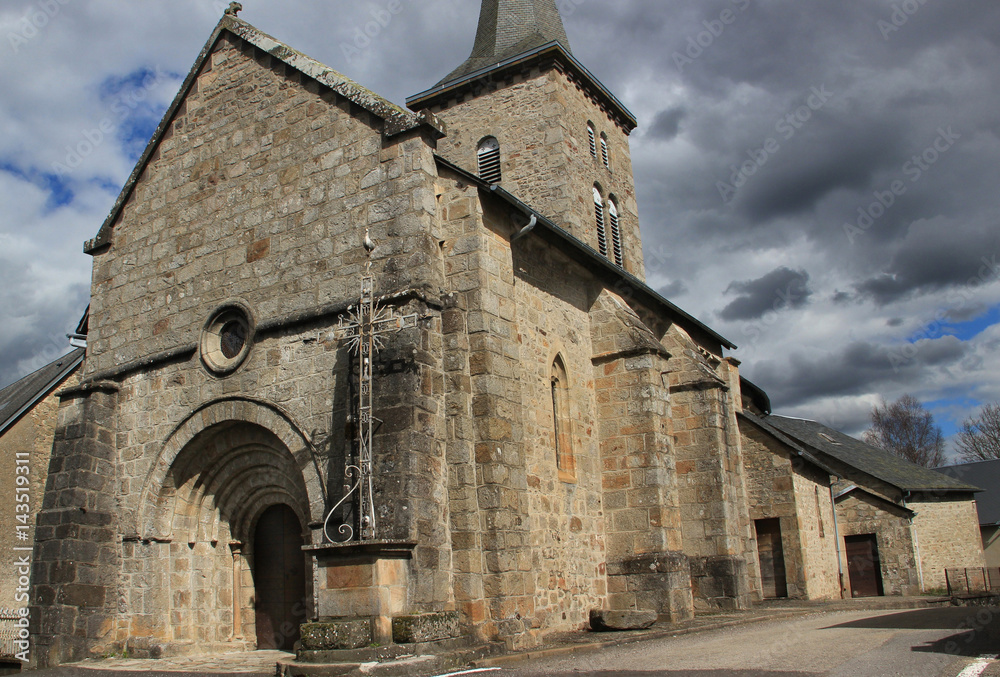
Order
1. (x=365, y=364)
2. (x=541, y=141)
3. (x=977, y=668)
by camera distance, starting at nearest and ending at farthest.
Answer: (x=977, y=668) → (x=365, y=364) → (x=541, y=141)

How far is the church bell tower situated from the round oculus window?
9.02 meters

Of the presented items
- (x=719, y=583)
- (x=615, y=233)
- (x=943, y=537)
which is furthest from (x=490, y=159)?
(x=943, y=537)

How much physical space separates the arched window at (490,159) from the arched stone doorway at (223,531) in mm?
10761

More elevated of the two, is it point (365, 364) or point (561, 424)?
point (365, 364)

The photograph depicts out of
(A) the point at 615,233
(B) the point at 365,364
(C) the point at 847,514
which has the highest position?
(A) the point at 615,233

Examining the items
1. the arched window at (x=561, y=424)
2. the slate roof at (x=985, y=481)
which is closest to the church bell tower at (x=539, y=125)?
the arched window at (x=561, y=424)

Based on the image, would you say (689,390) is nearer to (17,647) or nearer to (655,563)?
(655,563)

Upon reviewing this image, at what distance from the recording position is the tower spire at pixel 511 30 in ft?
68.0

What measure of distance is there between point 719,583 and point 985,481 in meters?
27.9

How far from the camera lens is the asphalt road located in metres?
6.71

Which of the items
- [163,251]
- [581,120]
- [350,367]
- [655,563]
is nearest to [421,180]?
[350,367]

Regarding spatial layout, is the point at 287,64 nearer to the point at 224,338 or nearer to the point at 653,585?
the point at 224,338

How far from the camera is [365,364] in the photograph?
29.9ft

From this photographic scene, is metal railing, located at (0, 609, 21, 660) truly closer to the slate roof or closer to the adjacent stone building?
the adjacent stone building
